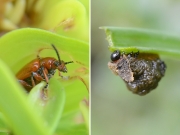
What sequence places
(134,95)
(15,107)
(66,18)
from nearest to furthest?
(15,107) < (66,18) < (134,95)

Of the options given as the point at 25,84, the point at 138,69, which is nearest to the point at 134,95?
the point at 138,69

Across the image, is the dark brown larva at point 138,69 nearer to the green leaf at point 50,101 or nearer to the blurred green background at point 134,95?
the blurred green background at point 134,95

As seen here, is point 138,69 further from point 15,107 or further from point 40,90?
point 15,107

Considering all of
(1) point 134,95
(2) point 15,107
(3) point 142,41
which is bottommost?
(1) point 134,95

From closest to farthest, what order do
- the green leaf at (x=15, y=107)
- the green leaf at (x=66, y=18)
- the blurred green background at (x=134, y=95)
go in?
the green leaf at (x=15, y=107)
the green leaf at (x=66, y=18)
the blurred green background at (x=134, y=95)

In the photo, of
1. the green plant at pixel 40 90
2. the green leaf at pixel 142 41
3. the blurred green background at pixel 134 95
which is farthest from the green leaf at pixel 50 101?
the green leaf at pixel 142 41

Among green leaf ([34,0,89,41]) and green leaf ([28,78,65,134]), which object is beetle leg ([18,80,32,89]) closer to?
green leaf ([28,78,65,134])
